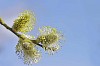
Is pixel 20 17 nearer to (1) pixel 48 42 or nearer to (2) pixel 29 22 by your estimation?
(2) pixel 29 22

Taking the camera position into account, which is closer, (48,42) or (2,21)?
(2,21)

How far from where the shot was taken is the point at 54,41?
8.34 feet

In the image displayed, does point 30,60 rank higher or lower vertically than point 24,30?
lower

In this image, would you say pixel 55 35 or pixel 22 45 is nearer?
pixel 22 45

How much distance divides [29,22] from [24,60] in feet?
1.37

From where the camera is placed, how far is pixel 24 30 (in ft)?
8.14

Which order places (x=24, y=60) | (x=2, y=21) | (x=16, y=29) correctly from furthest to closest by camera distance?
(x=24, y=60) → (x=16, y=29) → (x=2, y=21)

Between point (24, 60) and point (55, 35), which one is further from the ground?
point (55, 35)

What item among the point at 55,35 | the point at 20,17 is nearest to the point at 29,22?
the point at 20,17

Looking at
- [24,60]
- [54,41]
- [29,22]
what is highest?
[29,22]

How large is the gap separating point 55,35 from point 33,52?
13.0 inches

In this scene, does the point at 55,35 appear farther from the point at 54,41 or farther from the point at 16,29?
the point at 16,29

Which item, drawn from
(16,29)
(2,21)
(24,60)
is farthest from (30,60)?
(2,21)

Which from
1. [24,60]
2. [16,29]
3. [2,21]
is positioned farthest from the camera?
[24,60]
